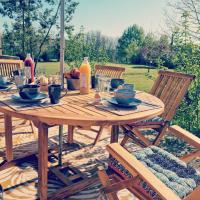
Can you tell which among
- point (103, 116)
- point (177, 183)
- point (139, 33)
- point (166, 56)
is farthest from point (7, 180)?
point (139, 33)

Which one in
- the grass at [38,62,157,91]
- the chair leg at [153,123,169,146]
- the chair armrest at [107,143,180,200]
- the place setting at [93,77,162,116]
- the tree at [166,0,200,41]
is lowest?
the grass at [38,62,157,91]

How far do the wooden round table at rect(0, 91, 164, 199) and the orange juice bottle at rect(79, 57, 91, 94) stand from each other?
8 cm

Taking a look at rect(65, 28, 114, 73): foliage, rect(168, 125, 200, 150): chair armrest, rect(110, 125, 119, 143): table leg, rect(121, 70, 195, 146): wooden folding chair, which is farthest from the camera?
rect(65, 28, 114, 73): foliage

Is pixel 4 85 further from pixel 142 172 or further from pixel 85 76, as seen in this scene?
pixel 142 172

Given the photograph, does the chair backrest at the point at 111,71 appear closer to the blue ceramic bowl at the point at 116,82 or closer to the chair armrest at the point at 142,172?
the blue ceramic bowl at the point at 116,82

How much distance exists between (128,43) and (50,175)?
3194cm

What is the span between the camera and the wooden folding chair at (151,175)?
50.6 inches

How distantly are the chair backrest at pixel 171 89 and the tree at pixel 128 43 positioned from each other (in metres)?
24.3

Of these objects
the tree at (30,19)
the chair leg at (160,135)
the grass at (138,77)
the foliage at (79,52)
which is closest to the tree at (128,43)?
the grass at (138,77)

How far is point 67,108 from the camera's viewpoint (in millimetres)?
1867

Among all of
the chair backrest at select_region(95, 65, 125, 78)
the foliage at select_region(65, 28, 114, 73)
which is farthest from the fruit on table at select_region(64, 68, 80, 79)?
the foliage at select_region(65, 28, 114, 73)

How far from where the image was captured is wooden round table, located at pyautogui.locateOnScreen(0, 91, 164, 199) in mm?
A: 1655

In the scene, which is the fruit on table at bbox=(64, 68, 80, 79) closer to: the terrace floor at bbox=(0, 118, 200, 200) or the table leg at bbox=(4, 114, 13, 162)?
the table leg at bbox=(4, 114, 13, 162)

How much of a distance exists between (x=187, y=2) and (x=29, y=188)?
14.0ft
